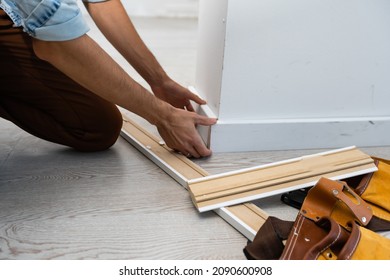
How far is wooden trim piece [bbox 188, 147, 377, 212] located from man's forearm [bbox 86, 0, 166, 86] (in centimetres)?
51

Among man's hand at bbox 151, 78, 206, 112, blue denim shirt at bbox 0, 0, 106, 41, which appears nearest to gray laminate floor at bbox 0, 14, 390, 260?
man's hand at bbox 151, 78, 206, 112

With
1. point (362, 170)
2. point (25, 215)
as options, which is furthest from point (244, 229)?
point (25, 215)

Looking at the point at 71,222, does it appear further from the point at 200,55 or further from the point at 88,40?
the point at 200,55

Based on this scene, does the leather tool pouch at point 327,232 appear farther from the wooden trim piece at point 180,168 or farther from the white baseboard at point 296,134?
the white baseboard at point 296,134

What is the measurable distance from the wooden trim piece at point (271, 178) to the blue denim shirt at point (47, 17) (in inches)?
22.4

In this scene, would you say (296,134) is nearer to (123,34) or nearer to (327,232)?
(327,232)

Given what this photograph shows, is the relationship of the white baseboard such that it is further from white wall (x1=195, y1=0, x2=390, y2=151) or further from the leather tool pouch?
the leather tool pouch

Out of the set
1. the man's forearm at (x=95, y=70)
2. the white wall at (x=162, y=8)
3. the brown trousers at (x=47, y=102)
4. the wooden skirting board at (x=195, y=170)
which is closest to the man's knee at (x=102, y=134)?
the brown trousers at (x=47, y=102)

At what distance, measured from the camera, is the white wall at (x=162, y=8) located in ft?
14.6

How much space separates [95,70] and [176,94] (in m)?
0.55

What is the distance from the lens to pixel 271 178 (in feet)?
4.42

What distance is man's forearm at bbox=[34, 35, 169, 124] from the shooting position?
1098 millimetres

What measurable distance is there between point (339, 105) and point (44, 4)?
1.13 m

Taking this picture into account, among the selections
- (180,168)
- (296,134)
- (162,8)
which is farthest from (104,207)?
(162,8)
